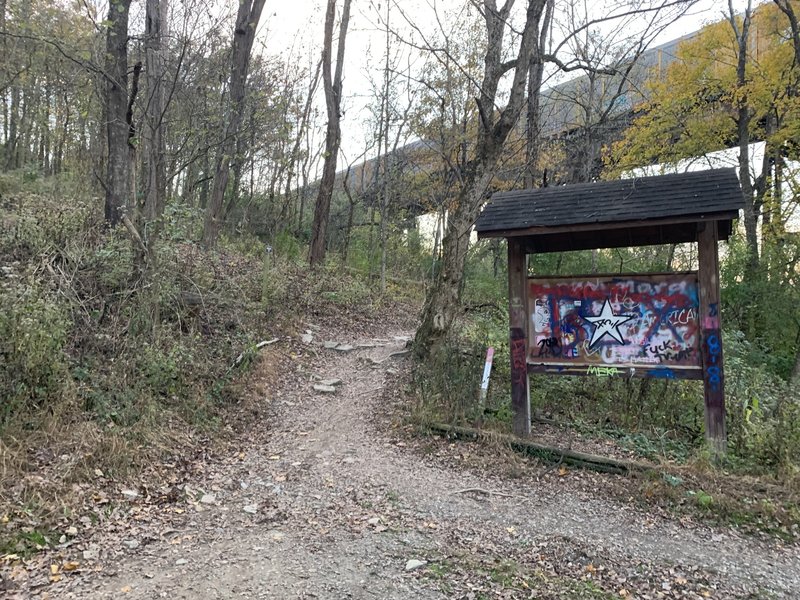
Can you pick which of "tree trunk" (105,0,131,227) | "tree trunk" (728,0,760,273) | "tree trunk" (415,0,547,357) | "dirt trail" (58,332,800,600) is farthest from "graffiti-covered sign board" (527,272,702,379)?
"tree trunk" (728,0,760,273)

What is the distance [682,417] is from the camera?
281 inches

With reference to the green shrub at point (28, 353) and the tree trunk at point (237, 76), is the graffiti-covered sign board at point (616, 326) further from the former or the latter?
the tree trunk at point (237, 76)

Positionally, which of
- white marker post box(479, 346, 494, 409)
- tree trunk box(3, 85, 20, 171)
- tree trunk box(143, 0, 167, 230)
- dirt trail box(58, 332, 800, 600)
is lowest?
dirt trail box(58, 332, 800, 600)

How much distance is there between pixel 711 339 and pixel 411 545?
426 cm

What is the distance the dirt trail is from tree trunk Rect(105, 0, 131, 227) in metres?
5.76

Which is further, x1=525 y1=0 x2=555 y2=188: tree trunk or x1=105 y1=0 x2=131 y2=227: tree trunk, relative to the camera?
x1=525 y1=0 x2=555 y2=188: tree trunk

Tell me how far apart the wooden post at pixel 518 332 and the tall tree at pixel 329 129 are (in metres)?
9.85

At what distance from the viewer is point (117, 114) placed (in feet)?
29.8

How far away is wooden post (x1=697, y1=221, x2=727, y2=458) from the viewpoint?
6.04m

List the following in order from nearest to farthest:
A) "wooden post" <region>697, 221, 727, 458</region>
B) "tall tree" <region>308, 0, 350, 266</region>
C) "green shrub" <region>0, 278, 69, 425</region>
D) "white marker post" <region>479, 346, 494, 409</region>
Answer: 1. "green shrub" <region>0, 278, 69, 425</region>
2. "wooden post" <region>697, 221, 727, 458</region>
3. "white marker post" <region>479, 346, 494, 409</region>
4. "tall tree" <region>308, 0, 350, 266</region>

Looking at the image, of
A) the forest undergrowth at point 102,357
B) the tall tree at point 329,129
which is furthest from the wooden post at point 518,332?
the tall tree at point 329,129

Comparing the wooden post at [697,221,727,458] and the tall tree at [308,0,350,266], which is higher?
the tall tree at [308,0,350,266]

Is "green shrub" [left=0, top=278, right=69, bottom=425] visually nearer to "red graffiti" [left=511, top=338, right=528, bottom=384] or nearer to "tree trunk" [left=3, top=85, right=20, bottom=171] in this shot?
"red graffiti" [left=511, top=338, right=528, bottom=384]

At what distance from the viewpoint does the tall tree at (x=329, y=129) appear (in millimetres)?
16297
